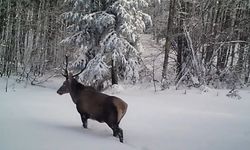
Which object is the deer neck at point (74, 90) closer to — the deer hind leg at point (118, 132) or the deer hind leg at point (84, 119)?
the deer hind leg at point (84, 119)

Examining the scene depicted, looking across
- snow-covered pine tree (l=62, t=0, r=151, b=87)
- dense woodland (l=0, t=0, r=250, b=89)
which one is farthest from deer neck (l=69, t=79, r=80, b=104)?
snow-covered pine tree (l=62, t=0, r=151, b=87)

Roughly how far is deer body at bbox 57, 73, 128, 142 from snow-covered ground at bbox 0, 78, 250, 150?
34 centimetres

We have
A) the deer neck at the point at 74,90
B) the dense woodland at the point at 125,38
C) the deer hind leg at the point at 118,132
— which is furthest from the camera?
the dense woodland at the point at 125,38

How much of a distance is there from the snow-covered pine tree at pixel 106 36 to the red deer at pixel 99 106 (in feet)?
31.8

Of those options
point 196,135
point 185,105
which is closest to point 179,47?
point 185,105

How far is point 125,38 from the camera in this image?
2030 cm

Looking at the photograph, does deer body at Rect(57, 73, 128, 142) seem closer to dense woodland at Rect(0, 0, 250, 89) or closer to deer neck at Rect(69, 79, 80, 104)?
deer neck at Rect(69, 79, 80, 104)

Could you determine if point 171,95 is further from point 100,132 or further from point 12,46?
point 12,46

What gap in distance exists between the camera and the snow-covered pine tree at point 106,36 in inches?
771

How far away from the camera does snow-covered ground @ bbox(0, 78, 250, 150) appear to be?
7.59m

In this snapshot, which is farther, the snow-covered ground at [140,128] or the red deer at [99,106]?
the red deer at [99,106]

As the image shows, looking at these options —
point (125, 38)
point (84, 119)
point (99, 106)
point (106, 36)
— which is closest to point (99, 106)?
point (99, 106)

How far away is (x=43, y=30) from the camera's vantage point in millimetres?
29250

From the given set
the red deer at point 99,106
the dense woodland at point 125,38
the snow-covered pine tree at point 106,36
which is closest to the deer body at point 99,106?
the red deer at point 99,106
